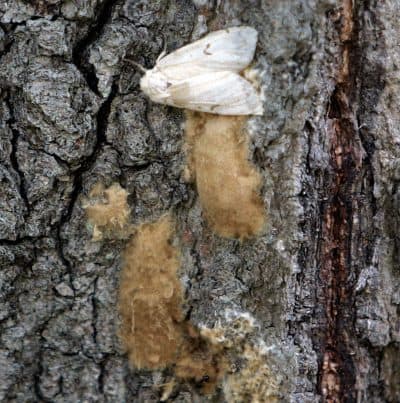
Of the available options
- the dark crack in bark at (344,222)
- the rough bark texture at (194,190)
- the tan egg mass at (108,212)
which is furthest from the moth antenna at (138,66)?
the dark crack in bark at (344,222)

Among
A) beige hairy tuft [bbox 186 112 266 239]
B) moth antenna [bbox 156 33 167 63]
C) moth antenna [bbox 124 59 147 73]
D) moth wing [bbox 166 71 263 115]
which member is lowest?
beige hairy tuft [bbox 186 112 266 239]

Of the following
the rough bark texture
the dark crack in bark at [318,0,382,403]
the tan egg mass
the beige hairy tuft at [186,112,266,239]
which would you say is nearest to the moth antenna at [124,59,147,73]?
the rough bark texture

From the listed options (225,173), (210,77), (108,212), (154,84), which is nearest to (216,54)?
(210,77)

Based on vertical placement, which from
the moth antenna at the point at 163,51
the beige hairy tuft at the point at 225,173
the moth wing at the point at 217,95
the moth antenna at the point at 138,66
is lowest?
the beige hairy tuft at the point at 225,173

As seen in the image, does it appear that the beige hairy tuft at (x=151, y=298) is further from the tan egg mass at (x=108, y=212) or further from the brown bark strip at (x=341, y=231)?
the brown bark strip at (x=341, y=231)

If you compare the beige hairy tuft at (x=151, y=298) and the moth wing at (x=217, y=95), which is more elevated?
the moth wing at (x=217, y=95)

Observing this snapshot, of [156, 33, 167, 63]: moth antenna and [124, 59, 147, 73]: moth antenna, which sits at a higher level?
[156, 33, 167, 63]: moth antenna

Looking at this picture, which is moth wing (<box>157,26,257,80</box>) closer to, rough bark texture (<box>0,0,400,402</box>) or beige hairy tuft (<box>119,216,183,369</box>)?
rough bark texture (<box>0,0,400,402</box>)

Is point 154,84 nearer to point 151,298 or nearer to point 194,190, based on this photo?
point 194,190
